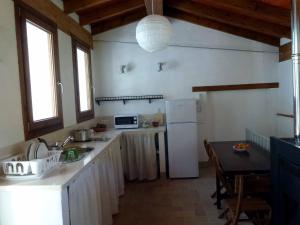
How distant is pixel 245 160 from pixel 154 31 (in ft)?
5.20

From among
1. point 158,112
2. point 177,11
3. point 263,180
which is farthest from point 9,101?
point 177,11

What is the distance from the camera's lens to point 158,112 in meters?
4.93

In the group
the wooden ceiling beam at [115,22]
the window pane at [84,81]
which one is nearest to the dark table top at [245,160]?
the window pane at [84,81]

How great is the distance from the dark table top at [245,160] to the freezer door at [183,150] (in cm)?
97

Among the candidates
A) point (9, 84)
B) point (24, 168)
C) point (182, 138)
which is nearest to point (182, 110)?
point (182, 138)

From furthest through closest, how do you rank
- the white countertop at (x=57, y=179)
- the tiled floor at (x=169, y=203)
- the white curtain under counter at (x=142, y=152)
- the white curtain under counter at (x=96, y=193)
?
the white curtain under counter at (x=142, y=152) < the tiled floor at (x=169, y=203) < the white curtain under counter at (x=96, y=193) < the white countertop at (x=57, y=179)

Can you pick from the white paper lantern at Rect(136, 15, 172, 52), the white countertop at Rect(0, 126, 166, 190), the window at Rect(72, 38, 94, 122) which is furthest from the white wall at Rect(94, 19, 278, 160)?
the white countertop at Rect(0, 126, 166, 190)

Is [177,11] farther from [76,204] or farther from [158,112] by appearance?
[76,204]

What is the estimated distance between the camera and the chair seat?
231 centimetres

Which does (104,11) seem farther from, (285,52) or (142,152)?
(285,52)

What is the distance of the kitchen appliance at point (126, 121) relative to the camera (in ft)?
15.0

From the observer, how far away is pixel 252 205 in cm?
236

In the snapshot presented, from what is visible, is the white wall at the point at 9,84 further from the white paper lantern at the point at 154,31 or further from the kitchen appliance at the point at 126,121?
the kitchen appliance at the point at 126,121

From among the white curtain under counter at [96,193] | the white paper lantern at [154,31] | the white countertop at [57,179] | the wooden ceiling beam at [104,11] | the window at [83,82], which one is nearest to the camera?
the white countertop at [57,179]
